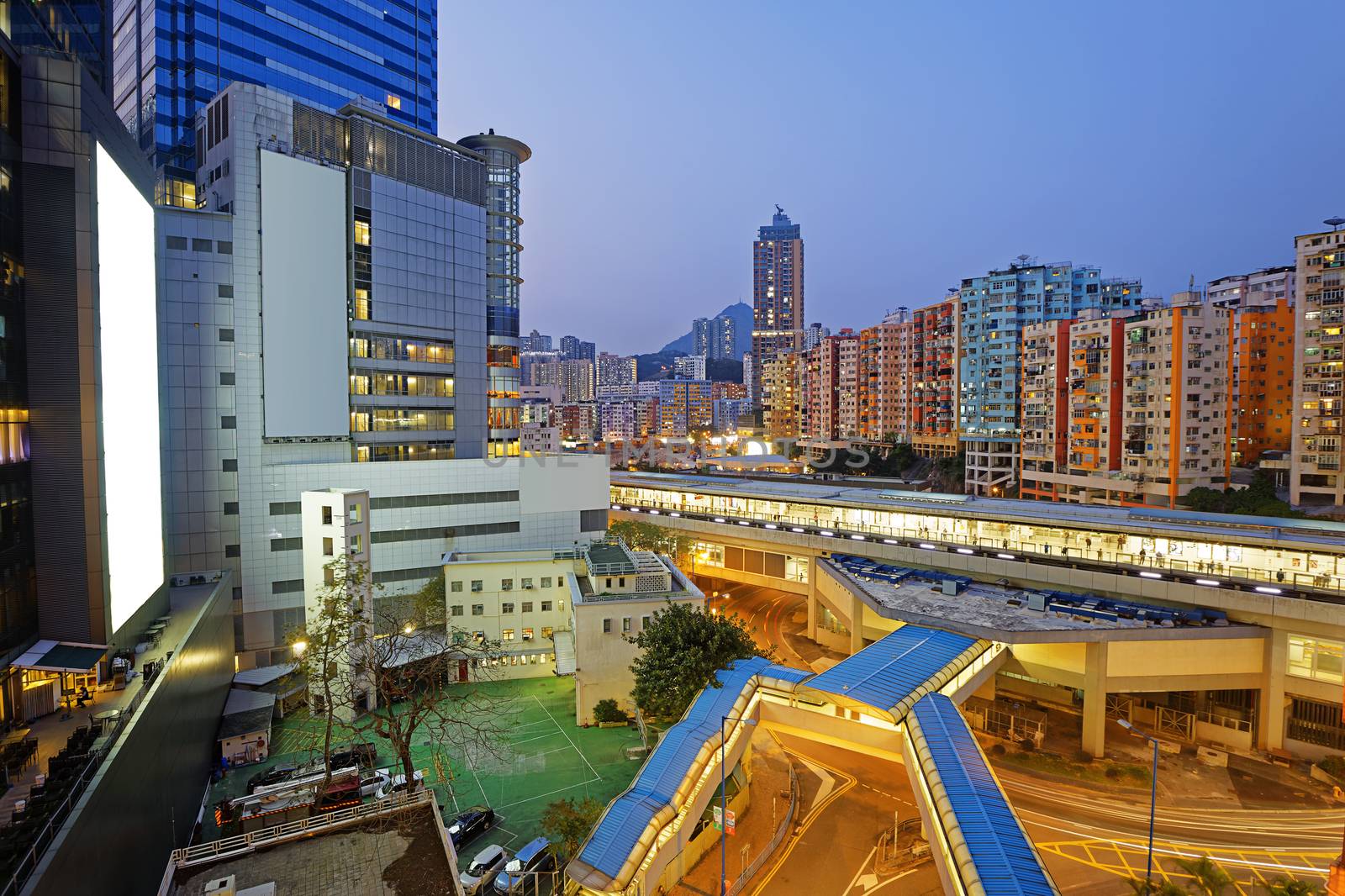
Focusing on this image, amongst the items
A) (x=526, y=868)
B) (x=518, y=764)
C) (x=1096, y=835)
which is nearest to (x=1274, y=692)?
(x=1096, y=835)

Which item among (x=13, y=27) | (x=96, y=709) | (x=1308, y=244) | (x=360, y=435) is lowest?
(x=96, y=709)

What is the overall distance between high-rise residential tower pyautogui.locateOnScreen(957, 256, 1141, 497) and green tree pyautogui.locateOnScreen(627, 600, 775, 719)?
7265 centimetres

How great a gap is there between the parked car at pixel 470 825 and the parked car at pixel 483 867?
1103mm

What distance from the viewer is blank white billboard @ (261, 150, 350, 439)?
141 feet

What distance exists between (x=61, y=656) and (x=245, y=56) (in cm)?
5492

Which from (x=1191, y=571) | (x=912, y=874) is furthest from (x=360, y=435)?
(x=1191, y=571)

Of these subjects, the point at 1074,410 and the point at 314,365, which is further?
the point at 1074,410

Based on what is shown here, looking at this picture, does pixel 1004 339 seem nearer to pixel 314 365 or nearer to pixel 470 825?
pixel 314 365

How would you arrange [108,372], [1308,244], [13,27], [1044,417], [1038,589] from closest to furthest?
[13,27], [108,372], [1038,589], [1308,244], [1044,417]

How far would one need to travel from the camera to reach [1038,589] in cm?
3741

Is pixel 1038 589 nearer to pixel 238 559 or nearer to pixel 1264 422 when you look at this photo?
pixel 238 559

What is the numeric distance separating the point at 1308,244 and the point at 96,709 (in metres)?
94.2

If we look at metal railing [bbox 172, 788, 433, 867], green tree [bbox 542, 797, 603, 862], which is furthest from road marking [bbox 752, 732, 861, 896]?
metal railing [bbox 172, 788, 433, 867]

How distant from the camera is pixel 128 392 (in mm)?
24250
